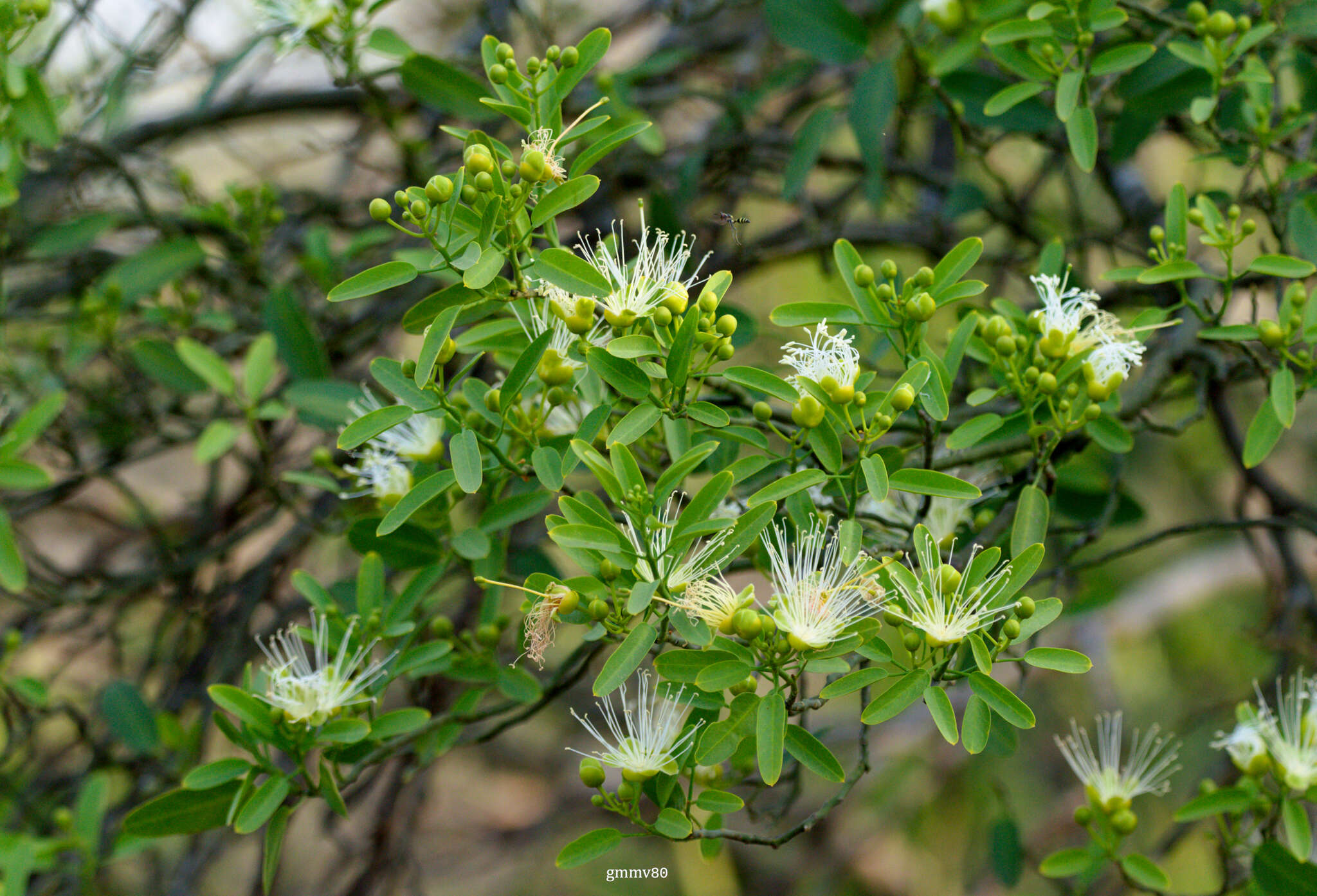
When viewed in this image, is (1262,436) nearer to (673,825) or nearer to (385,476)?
(673,825)

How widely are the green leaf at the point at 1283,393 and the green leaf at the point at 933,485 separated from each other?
417 mm

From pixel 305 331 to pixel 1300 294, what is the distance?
1.43 meters

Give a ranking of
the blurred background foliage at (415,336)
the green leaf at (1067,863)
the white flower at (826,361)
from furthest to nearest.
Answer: the blurred background foliage at (415,336) → the green leaf at (1067,863) → the white flower at (826,361)

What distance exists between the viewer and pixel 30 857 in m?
1.46

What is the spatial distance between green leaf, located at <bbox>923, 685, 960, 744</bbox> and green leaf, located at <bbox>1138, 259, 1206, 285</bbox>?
56 cm

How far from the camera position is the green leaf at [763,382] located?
3.06ft

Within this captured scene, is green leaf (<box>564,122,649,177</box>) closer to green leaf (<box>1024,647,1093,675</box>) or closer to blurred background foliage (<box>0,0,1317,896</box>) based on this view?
blurred background foliage (<box>0,0,1317,896</box>)

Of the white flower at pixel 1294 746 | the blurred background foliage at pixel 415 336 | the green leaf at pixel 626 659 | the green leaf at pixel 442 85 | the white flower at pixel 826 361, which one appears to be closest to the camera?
the green leaf at pixel 626 659

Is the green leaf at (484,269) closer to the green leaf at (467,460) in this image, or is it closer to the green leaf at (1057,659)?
the green leaf at (467,460)

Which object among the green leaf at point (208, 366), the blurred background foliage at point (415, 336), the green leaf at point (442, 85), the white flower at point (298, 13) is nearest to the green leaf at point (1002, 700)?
the blurred background foliage at point (415, 336)

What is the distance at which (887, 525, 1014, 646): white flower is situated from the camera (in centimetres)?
90

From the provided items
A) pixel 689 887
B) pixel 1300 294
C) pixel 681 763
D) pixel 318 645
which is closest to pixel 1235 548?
pixel 689 887

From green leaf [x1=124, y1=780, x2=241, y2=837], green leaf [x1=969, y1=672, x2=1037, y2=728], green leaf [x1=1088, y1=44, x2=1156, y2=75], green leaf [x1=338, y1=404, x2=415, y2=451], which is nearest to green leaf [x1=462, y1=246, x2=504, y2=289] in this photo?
green leaf [x1=338, y1=404, x2=415, y2=451]

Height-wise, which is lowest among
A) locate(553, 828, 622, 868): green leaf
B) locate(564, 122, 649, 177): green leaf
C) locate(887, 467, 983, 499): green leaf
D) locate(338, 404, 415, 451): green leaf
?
locate(553, 828, 622, 868): green leaf
